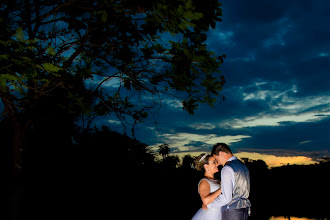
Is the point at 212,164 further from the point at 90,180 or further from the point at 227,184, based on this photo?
the point at 90,180

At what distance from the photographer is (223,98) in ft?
16.8

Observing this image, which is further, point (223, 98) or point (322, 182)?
point (322, 182)

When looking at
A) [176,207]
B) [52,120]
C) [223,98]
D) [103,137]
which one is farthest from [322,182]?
[223,98]

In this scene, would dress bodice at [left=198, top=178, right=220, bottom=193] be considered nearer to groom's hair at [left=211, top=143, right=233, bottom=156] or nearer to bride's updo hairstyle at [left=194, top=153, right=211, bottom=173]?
bride's updo hairstyle at [left=194, top=153, right=211, bottom=173]

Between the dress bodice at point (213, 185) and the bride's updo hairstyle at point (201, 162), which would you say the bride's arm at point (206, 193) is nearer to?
the dress bodice at point (213, 185)

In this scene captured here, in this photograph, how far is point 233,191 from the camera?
358cm

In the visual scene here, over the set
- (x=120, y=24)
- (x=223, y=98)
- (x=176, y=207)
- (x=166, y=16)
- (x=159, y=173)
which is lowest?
(x=176, y=207)

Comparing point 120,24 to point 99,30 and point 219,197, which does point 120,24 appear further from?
point 219,197

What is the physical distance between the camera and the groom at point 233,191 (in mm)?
3539

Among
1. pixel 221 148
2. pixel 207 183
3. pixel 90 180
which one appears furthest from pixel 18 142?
pixel 90 180

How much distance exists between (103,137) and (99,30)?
16.1 m

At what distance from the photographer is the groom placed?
3539 millimetres

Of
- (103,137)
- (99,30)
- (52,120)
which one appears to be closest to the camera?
(99,30)

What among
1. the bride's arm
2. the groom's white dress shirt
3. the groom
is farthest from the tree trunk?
the groom's white dress shirt
